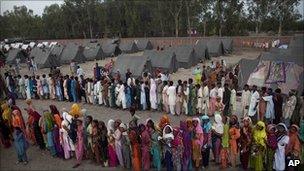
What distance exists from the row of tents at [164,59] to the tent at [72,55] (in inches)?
251

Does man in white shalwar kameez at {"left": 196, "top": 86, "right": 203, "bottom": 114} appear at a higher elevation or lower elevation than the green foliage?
lower

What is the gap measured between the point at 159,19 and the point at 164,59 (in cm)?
2695

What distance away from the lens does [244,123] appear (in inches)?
285

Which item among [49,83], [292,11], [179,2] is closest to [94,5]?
[179,2]

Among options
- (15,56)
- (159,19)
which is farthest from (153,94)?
(159,19)

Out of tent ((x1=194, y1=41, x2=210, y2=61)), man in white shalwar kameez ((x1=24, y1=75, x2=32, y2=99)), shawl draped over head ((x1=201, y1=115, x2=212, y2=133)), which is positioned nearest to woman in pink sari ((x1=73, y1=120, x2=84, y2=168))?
shawl draped over head ((x1=201, y1=115, x2=212, y2=133))

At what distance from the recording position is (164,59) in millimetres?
19219

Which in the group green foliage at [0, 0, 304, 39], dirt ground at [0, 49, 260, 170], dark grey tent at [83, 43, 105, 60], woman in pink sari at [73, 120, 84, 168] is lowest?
dirt ground at [0, 49, 260, 170]

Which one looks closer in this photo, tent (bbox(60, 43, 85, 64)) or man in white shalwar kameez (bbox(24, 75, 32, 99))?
man in white shalwar kameez (bbox(24, 75, 32, 99))

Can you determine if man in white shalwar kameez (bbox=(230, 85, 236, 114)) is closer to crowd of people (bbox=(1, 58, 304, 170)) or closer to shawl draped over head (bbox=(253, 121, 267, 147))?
crowd of people (bbox=(1, 58, 304, 170))

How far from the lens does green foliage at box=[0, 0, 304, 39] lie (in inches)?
1565

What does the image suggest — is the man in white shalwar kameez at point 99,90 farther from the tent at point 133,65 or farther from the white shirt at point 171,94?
the tent at point 133,65

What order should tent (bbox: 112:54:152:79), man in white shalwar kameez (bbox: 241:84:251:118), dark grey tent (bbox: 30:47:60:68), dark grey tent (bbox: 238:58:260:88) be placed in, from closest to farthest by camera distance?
man in white shalwar kameez (bbox: 241:84:251:118), dark grey tent (bbox: 238:58:260:88), tent (bbox: 112:54:152:79), dark grey tent (bbox: 30:47:60:68)

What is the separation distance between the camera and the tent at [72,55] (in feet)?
84.7
